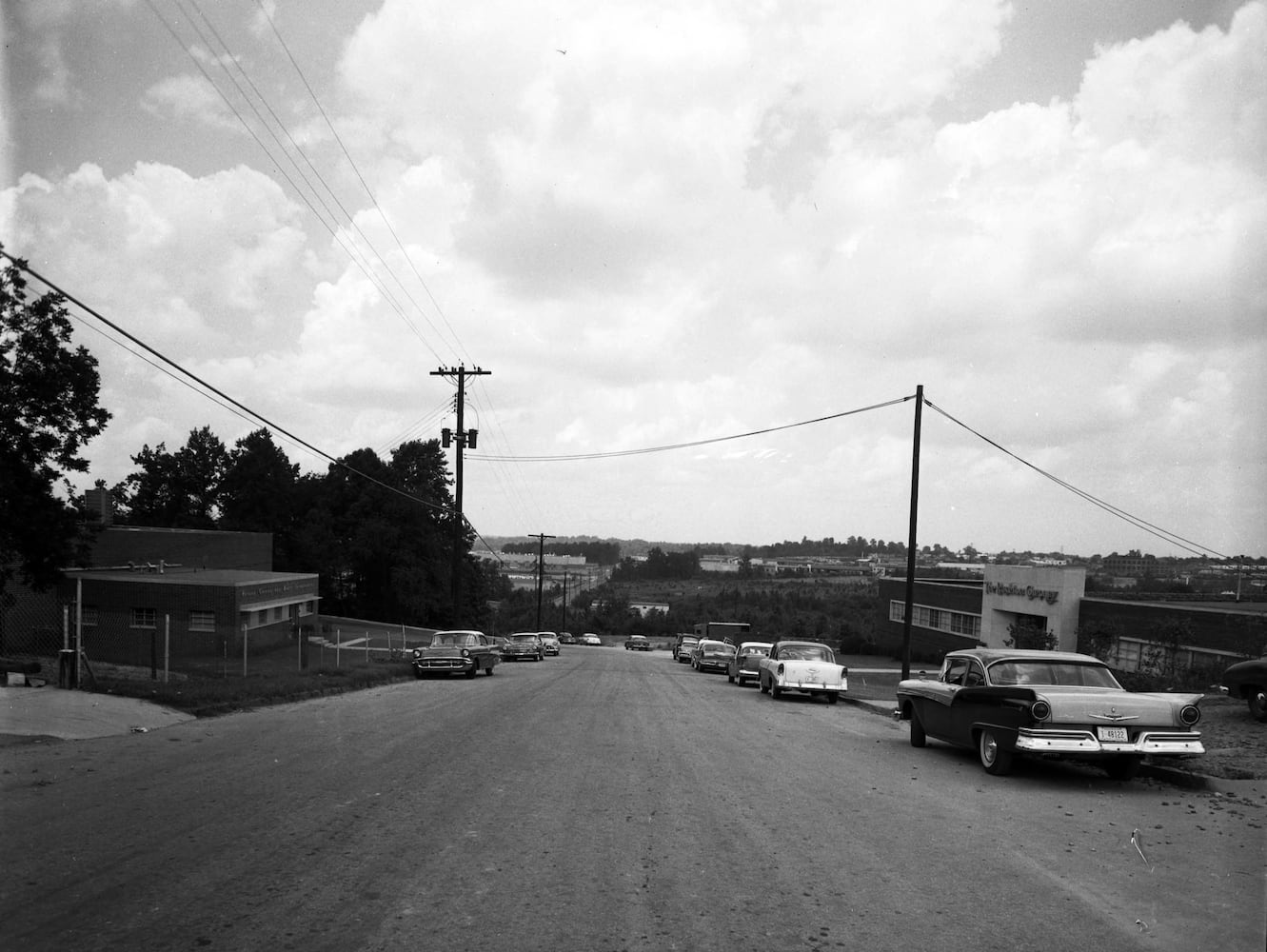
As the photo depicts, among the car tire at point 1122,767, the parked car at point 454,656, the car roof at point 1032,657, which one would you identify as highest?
the car roof at point 1032,657

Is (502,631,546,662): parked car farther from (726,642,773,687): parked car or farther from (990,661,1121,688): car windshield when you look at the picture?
(990,661,1121,688): car windshield

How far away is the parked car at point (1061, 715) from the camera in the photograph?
10.1 m

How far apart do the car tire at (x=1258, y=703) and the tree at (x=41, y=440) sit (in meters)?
32.8

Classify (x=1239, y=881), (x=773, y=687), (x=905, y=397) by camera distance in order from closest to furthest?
(x=1239, y=881), (x=773, y=687), (x=905, y=397)

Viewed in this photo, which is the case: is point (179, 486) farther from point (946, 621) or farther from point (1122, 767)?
point (1122, 767)

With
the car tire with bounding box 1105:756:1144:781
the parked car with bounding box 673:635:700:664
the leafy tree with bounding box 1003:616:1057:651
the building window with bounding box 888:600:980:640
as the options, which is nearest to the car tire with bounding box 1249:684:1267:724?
the car tire with bounding box 1105:756:1144:781

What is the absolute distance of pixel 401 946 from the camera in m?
4.88

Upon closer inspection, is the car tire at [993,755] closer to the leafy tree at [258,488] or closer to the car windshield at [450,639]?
the car windshield at [450,639]

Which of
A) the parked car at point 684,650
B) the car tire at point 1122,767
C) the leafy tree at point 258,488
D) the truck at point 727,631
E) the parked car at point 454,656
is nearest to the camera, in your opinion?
the car tire at point 1122,767

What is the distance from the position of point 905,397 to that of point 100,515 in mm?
36507

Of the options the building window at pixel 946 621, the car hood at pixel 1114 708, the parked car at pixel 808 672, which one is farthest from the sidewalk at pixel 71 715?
the building window at pixel 946 621

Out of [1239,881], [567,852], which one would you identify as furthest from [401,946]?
[1239,881]

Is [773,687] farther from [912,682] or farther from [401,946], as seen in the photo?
[401,946]

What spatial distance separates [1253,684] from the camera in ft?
45.4
